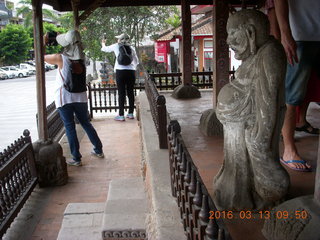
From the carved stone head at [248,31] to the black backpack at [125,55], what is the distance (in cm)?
624

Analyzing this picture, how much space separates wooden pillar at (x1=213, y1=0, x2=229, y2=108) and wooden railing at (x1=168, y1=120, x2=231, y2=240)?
91.1 inches

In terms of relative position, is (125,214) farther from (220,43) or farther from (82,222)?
(220,43)

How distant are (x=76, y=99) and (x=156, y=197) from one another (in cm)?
320

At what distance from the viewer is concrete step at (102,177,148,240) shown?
336 centimetres

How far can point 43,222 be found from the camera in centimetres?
450

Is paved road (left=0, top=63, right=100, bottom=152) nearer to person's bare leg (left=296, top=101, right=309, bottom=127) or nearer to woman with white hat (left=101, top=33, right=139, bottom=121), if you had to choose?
woman with white hat (left=101, top=33, right=139, bottom=121)

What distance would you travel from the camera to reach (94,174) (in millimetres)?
5945

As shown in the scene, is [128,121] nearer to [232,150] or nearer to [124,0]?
[124,0]

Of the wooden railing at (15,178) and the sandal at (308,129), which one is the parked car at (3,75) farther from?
the sandal at (308,129)

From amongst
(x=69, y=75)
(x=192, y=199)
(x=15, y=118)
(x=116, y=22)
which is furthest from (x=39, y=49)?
(x=116, y=22)

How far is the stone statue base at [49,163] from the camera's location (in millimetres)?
5348

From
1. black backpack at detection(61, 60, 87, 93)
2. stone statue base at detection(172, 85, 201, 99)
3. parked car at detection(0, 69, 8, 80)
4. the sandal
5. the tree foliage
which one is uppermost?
the tree foliage

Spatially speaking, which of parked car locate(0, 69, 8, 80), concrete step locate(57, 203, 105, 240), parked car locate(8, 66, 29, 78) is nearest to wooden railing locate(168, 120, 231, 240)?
concrete step locate(57, 203, 105, 240)

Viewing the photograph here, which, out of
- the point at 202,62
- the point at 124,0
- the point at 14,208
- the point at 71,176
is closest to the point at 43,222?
the point at 14,208
